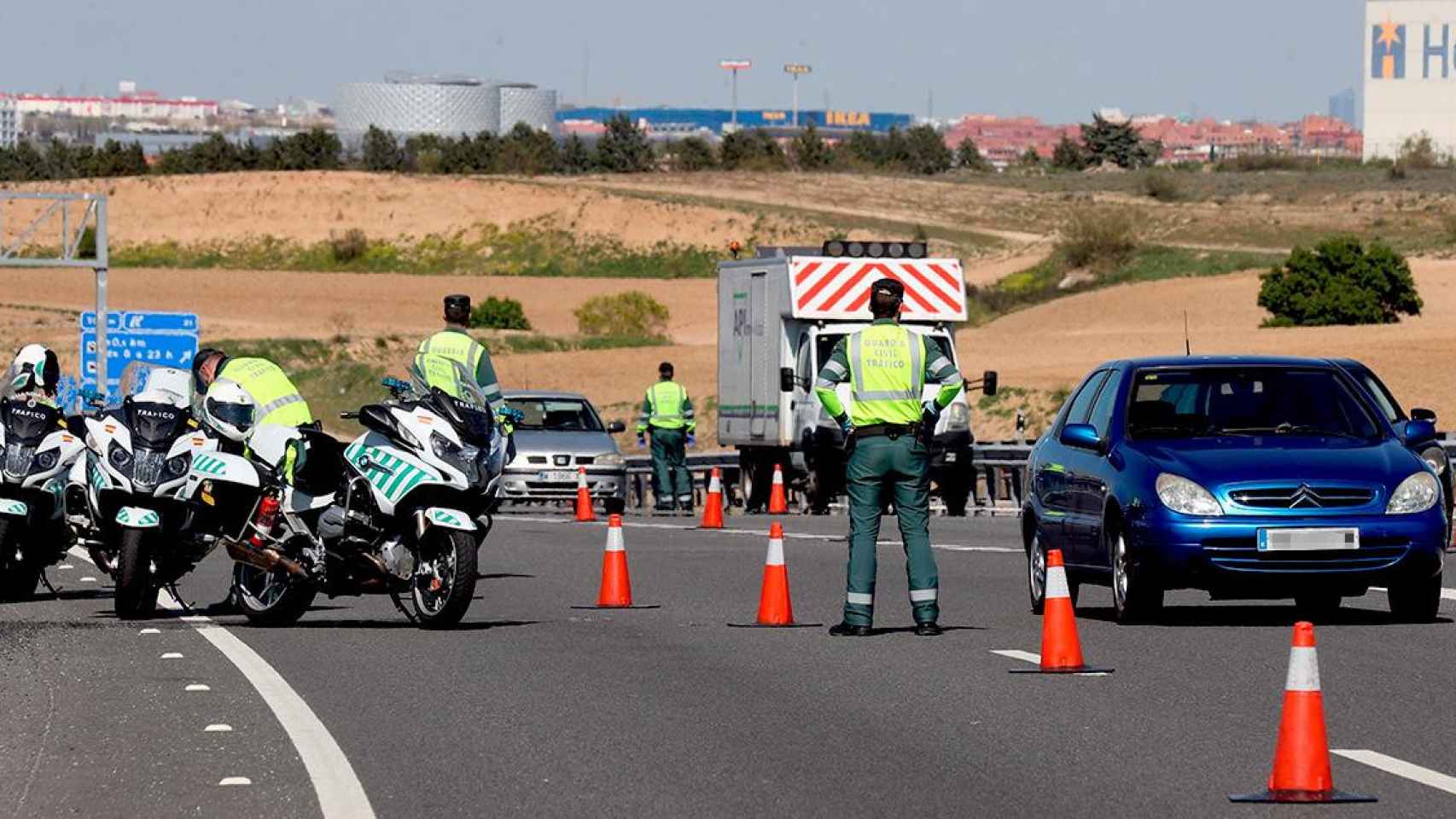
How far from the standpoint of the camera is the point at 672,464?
113 ft

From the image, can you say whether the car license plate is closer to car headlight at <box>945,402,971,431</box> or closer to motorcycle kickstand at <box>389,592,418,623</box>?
motorcycle kickstand at <box>389,592,418,623</box>

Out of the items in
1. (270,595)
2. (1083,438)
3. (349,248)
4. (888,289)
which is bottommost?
(270,595)

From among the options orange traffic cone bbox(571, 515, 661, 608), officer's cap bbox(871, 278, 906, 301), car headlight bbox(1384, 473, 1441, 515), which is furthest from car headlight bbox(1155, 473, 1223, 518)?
orange traffic cone bbox(571, 515, 661, 608)

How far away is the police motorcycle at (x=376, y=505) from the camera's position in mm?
15328

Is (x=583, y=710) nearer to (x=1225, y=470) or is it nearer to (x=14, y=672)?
(x=14, y=672)

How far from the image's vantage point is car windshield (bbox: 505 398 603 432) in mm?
34406

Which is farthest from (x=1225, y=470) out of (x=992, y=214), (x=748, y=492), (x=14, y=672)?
(x=992, y=214)

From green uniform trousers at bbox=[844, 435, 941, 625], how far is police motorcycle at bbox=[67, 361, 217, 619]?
13.1 feet

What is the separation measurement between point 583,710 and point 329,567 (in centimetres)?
416

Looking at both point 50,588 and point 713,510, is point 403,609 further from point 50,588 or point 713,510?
point 713,510

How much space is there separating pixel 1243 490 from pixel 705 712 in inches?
174

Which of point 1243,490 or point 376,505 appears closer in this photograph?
point 1243,490

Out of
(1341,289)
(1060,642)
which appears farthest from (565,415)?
(1341,289)

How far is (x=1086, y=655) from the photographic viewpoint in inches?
557
